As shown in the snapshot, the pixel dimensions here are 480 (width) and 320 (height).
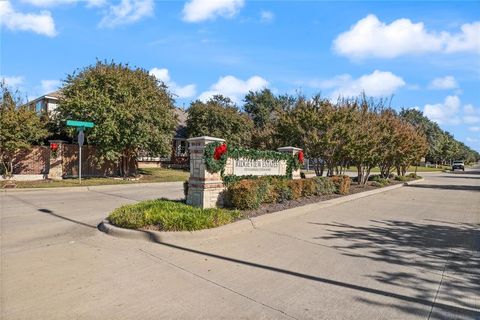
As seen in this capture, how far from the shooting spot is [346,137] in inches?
640

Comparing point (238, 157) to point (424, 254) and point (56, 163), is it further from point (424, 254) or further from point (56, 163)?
point (56, 163)

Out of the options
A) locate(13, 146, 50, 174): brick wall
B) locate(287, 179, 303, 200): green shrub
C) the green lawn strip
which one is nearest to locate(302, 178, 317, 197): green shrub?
locate(287, 179, 303, 200): green shrub

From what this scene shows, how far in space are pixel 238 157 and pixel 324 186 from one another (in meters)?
4.58

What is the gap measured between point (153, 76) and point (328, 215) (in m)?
17.7

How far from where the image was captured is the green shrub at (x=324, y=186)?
1412cm

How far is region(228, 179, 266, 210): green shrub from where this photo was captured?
10.1 meters

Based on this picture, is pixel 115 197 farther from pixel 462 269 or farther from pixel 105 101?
pixel 462 269

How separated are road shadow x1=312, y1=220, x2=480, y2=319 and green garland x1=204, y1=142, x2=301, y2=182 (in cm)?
298

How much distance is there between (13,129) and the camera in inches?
765

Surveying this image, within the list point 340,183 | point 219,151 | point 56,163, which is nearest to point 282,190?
point 219,151

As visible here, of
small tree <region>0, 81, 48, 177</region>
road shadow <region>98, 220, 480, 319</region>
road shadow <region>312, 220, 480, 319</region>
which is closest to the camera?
road shadow <region>98, 220, 480, 319</region>

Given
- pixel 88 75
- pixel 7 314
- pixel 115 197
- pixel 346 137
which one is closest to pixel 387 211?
pixel 346 137

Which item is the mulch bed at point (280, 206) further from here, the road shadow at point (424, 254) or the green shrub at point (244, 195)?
the road shadow at point (424, 254)

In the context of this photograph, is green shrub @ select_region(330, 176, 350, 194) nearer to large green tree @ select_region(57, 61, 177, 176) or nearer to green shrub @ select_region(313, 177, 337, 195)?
green shrub @ select_region(313, 177, 337, 195)
